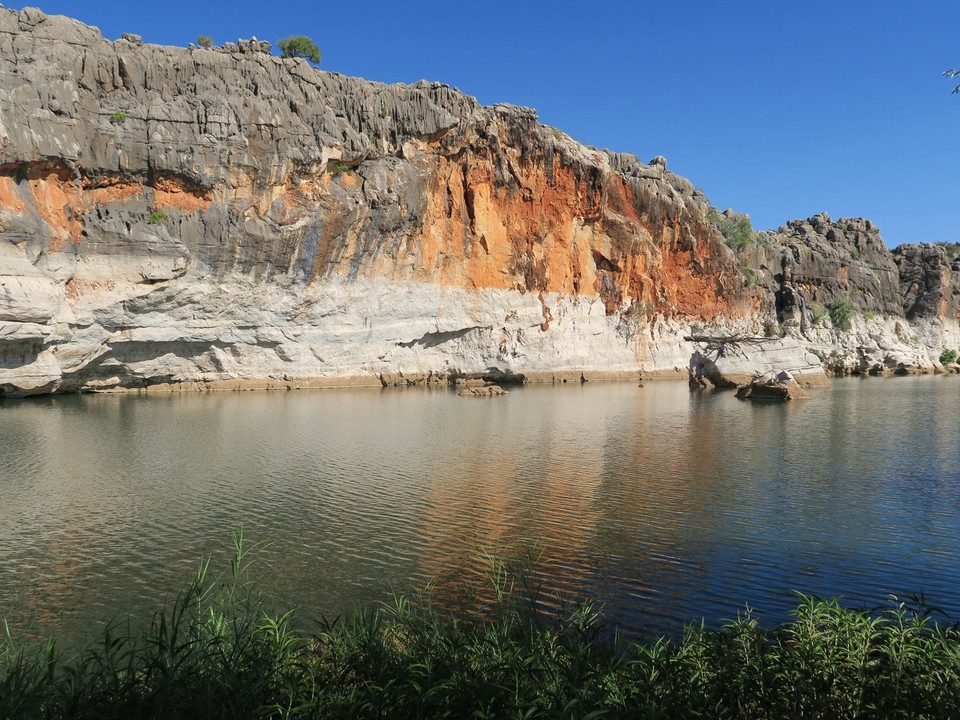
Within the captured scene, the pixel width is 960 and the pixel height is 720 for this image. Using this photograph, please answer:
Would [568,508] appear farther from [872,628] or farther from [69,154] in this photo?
[69,154]

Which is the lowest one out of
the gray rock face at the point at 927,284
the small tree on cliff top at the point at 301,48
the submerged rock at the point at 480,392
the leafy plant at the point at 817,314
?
the submerged rock at the point at 480,392

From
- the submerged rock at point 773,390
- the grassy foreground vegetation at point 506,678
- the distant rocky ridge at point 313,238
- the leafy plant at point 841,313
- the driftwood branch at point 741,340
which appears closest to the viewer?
the grassy foreground vegetation at point 506,678

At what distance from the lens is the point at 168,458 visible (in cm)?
1681

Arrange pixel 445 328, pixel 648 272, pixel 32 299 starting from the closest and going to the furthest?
1. pixel 32 299
2. pixel 445 328
3. pixel 648 272

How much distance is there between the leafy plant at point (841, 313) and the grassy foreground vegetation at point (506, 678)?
6749cm

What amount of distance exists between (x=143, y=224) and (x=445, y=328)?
19.1m

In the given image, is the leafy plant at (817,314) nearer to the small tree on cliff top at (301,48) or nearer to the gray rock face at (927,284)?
the gray rock face at (927,284)

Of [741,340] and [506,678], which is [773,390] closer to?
[741,340]

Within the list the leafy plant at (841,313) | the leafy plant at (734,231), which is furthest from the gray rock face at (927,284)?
the leafy plant at (734,231)

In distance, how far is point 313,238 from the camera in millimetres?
36812

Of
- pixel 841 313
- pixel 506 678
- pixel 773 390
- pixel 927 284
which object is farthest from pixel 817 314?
pixel 506 678

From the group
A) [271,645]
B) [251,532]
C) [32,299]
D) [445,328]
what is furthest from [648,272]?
[271,645]

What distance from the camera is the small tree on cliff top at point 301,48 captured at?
43125mm

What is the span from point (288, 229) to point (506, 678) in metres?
33.9
